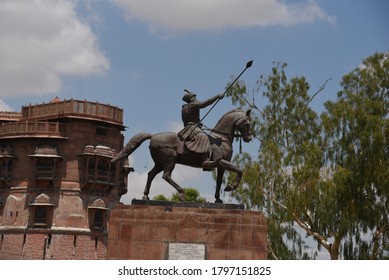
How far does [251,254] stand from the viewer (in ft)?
54.2

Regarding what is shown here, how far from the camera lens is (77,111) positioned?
53625mm

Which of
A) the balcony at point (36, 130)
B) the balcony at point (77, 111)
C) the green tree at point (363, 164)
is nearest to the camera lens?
the green tree at point (363, 164)

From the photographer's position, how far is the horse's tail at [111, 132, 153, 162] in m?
18.0

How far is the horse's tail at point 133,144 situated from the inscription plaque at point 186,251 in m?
3.09

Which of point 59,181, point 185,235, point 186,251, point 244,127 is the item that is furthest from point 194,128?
point 59,181

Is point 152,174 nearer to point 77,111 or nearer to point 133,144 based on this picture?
point 133,144

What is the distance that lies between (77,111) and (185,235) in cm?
3859

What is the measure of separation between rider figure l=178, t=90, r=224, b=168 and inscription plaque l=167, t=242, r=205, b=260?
2480 mm

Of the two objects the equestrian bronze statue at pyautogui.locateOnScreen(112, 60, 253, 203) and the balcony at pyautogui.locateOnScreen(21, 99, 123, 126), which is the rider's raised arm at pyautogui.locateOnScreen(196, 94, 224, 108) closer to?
the equestrian bronze statue at pyautogui.locateOnScreen(112, 60, 253, 203)

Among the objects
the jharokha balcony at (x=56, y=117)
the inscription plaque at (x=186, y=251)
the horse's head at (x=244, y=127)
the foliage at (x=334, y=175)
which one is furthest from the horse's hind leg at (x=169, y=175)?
the jharokha balcony at (x=56, y=117)

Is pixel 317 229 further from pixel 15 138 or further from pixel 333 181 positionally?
pixel 15 138

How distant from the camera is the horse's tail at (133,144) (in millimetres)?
18016

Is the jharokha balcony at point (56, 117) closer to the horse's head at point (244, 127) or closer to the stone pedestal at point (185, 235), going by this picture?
the horse's head at point (244, 127)

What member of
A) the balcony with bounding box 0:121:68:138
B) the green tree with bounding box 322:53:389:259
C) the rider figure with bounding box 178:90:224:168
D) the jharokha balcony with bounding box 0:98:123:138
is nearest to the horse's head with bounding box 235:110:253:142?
the rider figure with bounding box 178:90:224:168
